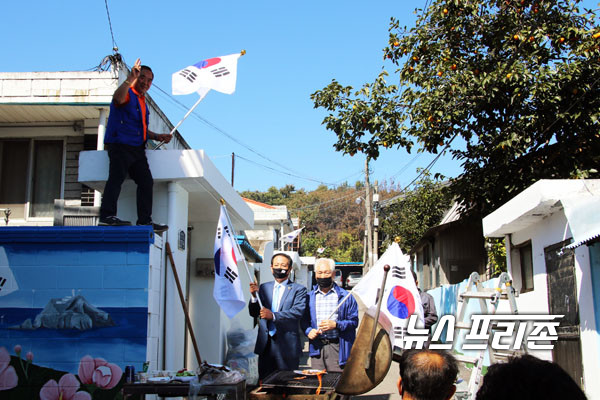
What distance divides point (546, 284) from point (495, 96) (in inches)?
169

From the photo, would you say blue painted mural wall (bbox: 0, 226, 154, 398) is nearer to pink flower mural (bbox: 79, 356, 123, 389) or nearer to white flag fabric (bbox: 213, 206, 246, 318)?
pink flower mural (bbox: 79, 356, 123, 389)

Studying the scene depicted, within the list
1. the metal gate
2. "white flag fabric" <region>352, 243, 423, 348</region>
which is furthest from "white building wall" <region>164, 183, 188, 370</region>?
the metal gate

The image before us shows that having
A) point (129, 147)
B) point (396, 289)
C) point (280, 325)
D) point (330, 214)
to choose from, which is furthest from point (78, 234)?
point (330, 214)

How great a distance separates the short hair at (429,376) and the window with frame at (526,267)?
276 inches

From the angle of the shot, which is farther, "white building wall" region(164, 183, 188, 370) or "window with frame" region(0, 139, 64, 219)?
"window with frame" region(0, 139, 64, 219)

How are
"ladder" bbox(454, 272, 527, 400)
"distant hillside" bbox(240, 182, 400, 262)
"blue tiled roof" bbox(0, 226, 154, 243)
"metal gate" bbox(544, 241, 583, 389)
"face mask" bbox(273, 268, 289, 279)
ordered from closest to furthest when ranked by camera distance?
"blue tiled roof" bbox(0, 226, 154, 243) < "ladder" bbox(454, 272, 527, 400) < "face mask" bbox(273, 268, 289, 279) < "metal gate" bbox(544, 241, 583, 389) < "distant hillside" bbox(240, 182, 400, 262)

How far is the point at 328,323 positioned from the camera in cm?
649

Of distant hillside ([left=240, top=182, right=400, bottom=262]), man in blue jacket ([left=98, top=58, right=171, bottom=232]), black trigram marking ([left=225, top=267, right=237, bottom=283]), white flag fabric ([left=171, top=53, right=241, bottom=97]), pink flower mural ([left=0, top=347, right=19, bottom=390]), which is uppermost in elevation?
distant hillside ([left=240, top=182, right=400, bottom=262])

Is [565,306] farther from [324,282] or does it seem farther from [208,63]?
[208,63]

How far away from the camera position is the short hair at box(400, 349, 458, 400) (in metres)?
2.97

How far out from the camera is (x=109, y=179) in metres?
7.11

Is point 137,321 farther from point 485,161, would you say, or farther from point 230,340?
point 485,161

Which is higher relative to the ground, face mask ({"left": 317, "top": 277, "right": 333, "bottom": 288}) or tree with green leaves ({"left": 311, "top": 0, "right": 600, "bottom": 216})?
tree with green leaves ({"left": 311, "top": 0, "right": 600, "bottom": 216})

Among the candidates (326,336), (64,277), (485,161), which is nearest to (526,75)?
(485,161)
